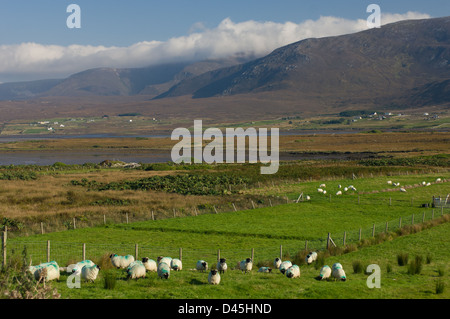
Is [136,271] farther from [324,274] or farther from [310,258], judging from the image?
[310,258]

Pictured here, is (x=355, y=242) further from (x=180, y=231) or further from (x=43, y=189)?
(x=43, y=189)

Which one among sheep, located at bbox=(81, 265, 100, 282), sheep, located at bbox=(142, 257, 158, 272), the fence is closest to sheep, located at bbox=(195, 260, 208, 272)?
sheep, located at bbox=(142, 257, 158, 272)

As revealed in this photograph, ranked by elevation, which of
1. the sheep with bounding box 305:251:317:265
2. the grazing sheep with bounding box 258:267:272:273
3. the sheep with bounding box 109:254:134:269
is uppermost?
the sheep with bounding box 109:254:134:269

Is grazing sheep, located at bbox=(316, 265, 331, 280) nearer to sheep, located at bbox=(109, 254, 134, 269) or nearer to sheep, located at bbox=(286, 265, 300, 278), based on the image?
sheep, located at bbox=(286, 265, 300, 278)

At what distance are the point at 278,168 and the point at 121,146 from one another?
292ft

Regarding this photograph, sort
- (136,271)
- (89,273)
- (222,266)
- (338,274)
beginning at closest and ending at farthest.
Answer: (89,273)
(136,271)
(338,274)
(222,266)

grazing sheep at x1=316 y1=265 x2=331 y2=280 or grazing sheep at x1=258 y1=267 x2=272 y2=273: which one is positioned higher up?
grazing sheep at x1=316 y1=265 x2=331 y2=280

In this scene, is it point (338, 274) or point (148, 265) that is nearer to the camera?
point (338, 274)

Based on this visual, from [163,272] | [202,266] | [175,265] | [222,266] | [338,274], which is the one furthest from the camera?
[175,265]

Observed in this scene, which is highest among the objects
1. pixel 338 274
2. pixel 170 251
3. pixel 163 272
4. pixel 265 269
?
pixel 163 272

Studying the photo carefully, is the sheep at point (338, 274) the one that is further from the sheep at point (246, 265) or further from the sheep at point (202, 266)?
the sheep at point (202, 266)

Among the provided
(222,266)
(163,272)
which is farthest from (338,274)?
(163,272)
